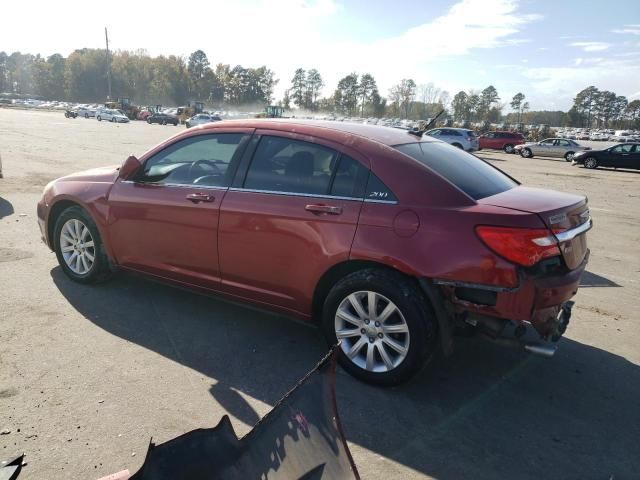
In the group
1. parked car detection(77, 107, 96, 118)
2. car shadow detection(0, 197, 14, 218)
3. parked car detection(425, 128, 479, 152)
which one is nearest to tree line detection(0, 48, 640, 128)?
parked car detection(77, 107, 96, 118)

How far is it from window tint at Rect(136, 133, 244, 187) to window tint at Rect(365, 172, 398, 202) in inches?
47.5

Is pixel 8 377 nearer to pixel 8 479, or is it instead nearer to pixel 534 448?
pixel 8 479

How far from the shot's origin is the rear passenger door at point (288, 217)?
346 cm

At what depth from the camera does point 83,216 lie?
4.82 metres

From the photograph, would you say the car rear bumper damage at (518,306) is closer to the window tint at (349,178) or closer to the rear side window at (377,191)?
the rear side window at (377,191)

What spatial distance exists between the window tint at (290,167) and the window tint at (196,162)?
0.84ft

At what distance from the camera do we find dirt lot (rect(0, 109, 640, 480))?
2.73 metres

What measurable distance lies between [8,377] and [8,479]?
1661 millimetres

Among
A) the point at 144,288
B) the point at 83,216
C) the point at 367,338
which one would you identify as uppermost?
the point at 83,216

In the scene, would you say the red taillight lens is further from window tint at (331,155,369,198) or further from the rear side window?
window tint at (331,155,369,198)

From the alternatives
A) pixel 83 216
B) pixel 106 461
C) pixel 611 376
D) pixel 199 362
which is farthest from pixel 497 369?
pixel 83 216

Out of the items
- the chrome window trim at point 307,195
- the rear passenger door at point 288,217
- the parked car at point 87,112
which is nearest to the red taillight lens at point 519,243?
the chrome window trim at point 307,195

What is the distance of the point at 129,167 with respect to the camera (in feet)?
14.9

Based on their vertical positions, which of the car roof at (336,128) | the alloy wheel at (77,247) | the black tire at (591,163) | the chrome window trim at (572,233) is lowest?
the black tire at (591,163)
